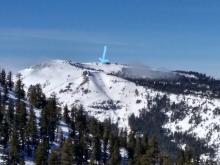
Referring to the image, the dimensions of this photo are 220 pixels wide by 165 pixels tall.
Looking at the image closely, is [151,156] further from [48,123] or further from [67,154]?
[67,154]

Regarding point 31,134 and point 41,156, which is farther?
point 31,134

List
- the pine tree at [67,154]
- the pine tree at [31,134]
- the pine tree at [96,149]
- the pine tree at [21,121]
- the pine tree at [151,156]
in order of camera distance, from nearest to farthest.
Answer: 1. the pine tree at [67,154]
2. the pine tree at [21,121]
3. the pine tree at [31,134]
4. the pine tree at [151,156]
5. the pine tree at [96,149]

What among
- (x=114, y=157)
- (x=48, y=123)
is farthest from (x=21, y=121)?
(x=114, y=157)

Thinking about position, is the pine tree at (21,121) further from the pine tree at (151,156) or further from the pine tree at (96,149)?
the pine tree at (151,156)

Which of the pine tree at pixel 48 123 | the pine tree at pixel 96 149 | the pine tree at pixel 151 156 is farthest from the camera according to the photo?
the pine tree at pixel 96 149

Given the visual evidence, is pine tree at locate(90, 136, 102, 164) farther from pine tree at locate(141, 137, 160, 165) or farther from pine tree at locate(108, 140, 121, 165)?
pine tree at locate(141, 137, 160, 165)

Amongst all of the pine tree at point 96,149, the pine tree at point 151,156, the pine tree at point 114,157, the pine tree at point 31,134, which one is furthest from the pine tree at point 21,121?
the pine tree at point 151,156

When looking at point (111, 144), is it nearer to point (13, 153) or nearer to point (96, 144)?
point (96, 144)

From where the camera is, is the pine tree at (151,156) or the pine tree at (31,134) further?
the pine tree at (151,156)

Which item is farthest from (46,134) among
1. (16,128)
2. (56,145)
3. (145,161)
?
(145,161)

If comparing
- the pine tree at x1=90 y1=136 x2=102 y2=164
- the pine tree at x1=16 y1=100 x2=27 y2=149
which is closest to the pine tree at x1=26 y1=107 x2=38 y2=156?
the pine tree at x1=16 y1=100 x2=27 y2=149

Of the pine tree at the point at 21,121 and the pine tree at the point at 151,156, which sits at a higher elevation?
the pine tree at the point at 21,121

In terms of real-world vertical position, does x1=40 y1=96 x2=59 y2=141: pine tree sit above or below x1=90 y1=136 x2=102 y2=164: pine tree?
above
